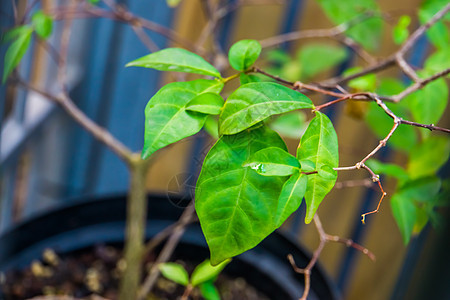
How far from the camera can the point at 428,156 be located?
0.65 m

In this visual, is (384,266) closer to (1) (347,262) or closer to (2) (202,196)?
(1) (347,262)

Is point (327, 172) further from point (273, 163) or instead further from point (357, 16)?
point (357, 16)

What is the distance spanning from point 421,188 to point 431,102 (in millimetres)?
93

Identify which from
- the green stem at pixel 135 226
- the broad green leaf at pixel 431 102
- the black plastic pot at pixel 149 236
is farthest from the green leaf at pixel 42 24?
the broad green leaf at pixel 431 102

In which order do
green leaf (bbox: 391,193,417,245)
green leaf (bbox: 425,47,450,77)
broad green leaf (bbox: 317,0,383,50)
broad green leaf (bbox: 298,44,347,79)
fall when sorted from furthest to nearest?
broad green leaf (bbox: 298,44,347,79), broad green leaf (bbox: 317,0,383,50), green leaf (bbox: 425,47,450,77), green leaf (bbox: 391,193,417,245)

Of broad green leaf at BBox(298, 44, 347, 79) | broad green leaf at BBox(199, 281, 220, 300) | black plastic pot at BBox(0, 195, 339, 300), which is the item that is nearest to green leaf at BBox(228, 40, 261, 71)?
broad green leaf at BBox(199, 281, 220, 300)

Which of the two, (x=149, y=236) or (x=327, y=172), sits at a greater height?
(x=327, y=172)

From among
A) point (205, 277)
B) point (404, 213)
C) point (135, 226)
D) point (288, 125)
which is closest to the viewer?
point (404, 213)

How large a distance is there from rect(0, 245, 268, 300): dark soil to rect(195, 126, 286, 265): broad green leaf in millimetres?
520

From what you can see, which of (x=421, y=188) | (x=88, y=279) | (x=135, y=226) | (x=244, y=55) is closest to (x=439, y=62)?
(x=421, y=188)

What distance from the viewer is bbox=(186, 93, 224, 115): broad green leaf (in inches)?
14.6

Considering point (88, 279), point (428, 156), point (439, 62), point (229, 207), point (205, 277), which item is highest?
point (439, 62)

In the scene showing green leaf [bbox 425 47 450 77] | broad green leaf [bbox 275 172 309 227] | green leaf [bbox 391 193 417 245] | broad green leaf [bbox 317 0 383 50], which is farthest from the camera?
broad green leaf [bbox 317 0 383 50]

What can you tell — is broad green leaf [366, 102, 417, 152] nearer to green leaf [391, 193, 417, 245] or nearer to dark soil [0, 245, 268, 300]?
green leaf [391, 193, 417, 245]
